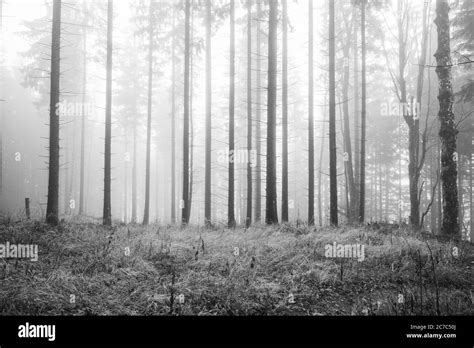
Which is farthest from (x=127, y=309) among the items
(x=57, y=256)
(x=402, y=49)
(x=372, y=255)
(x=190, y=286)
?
(x=402, y=49)

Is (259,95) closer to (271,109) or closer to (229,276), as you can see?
(271,109)

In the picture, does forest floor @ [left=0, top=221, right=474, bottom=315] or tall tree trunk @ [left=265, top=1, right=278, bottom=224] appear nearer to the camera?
forest floor @ [left=0, top=221, right=474, bottom=315]

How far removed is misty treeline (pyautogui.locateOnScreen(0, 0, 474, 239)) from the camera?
12.4 meters

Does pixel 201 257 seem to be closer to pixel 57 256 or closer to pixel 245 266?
pixel 245 266

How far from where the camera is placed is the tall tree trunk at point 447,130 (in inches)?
399

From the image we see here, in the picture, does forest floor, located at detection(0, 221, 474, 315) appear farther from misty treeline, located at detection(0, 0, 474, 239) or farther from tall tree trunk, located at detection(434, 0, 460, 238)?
misty treeline, located at detection(0, 0, 474, 239)

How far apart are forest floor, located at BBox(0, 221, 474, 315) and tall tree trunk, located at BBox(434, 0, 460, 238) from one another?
37.7 inches

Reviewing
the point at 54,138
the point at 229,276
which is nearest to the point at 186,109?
the point at 54,138

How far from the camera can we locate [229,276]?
21.4ft

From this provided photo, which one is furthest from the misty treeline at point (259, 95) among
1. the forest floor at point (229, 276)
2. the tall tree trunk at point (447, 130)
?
the forest floor at point (229, 276)

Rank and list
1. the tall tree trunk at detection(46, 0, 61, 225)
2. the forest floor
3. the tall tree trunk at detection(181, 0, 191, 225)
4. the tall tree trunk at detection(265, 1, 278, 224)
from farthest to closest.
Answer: the tall tree trunk at detection(181, 0, 191, 225) < the tall tree trunk at detection(265, 1, 278, 224) < the tall tree trunk at detection(46, 0, 61, 225) < the forest floor

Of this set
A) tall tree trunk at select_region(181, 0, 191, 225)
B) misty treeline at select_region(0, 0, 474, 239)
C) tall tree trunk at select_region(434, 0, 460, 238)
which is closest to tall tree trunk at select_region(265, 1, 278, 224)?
misty treeline at select_region(0, 0, 474, 239)

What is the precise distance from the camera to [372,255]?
26.8 ft
